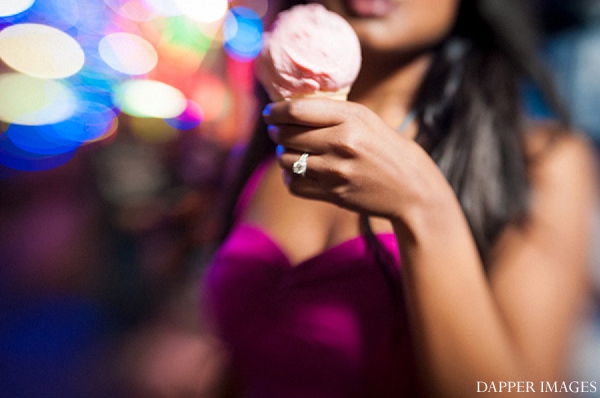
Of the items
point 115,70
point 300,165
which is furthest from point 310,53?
point 115,70

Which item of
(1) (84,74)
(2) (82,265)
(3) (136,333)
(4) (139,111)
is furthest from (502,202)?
(1) (84,74)

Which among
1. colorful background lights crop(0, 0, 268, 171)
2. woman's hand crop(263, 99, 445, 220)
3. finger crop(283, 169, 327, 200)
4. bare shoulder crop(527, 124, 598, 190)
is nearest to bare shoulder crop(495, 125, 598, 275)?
bare shoulder crop(527, 124, 598, 190)

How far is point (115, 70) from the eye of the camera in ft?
22.9

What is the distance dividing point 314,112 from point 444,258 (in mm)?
330

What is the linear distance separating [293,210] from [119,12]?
20.4 ft

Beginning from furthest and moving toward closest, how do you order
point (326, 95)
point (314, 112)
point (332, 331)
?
1. point (332, 331)
2. point (326, 95)
3. point (314, 112)

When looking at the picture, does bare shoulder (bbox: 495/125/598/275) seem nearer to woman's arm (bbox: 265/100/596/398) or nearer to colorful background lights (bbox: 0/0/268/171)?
woman's arm (bbox: 265/100/596/398)

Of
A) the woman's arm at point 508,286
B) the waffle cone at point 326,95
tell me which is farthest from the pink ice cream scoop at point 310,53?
the woman's arm at point 508,286

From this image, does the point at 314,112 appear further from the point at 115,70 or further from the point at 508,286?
the point at 115,70

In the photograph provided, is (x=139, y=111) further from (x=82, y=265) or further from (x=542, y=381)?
(x=542, y=381)

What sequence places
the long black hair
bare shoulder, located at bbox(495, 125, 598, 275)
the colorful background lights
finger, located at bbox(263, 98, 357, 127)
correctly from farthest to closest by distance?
the colorful background lights < the long black hair < bare shoulder, located at bbox(495, 125, 598, 275) < finger, located at bbox(263, 98, 357, 127)

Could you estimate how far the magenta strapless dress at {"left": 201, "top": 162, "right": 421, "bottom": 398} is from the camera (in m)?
0.87

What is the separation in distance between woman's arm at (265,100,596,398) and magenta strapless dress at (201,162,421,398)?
149 millimetres

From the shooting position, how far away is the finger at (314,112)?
24.9 inches
